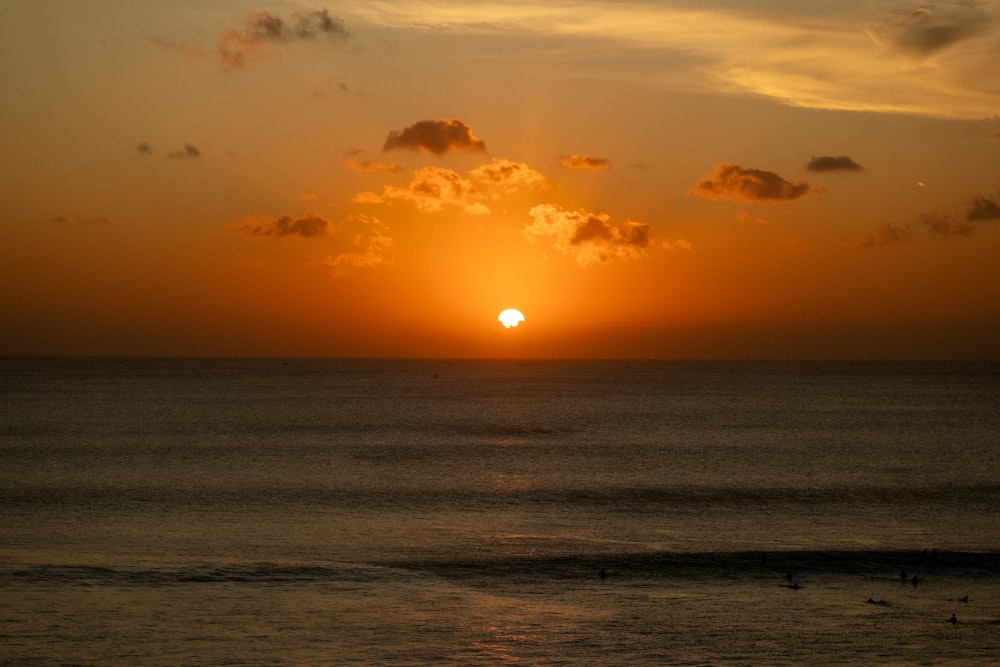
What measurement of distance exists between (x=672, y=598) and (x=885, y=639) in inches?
305

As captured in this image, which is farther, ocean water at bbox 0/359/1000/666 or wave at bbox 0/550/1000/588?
wave at bbox 0/550/1000/588

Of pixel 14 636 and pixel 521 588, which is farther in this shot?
pixel 521 588

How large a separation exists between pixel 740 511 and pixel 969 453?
48.3 metres

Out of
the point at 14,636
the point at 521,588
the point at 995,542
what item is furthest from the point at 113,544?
the point at 995,542

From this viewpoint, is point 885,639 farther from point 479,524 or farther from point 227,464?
point 227,464

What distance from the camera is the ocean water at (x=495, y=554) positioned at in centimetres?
3148

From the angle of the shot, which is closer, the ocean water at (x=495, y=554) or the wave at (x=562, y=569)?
the ocean water at (x=495, y=554)

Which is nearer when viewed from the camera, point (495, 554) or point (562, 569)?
point (562, 569)

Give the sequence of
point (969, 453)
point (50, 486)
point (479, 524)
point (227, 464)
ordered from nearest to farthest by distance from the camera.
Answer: point (479, 524) → point (50, 486) → point (227, 464) → point (969, 453)

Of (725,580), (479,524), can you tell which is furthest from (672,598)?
(479,524)

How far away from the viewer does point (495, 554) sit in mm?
45125

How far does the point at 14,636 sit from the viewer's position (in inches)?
1229

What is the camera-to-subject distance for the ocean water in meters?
31.5

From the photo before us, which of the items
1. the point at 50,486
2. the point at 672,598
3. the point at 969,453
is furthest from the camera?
the point at 969,453
